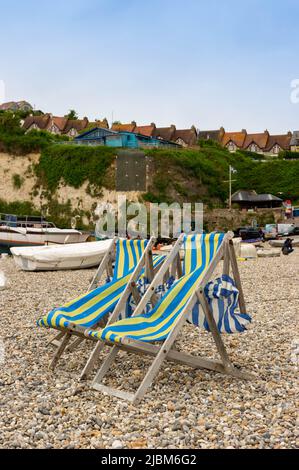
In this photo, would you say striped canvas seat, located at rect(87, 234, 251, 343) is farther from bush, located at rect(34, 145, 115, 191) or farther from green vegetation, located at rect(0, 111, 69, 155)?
green vegetation, located at rect(0, 111, 69, 155)

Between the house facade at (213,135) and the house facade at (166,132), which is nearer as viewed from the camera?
the house facade at (166,132)

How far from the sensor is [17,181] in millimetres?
52844

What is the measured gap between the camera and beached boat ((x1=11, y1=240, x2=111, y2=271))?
1777 centimetres

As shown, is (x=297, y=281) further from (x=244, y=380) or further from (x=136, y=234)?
(x=136, y=234)

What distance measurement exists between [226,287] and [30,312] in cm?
500

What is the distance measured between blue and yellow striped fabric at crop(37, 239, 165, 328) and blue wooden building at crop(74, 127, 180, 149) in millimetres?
46670

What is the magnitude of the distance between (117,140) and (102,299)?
4871 centimetres

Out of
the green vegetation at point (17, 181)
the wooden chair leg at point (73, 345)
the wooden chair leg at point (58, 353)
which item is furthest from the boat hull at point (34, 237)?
the wooden chair leg at point (58, 353)

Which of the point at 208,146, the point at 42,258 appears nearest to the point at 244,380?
the point at 42,258

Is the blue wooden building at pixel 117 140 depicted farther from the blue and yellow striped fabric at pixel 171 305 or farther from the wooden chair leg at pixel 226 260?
the wooden chair leg at pixel 226 260

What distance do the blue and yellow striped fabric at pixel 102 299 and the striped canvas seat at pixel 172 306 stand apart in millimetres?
523

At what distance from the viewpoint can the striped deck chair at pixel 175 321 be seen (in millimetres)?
4949

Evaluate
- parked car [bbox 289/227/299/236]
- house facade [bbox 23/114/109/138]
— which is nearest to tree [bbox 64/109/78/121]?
house facade [bbox 23/114/109/138]

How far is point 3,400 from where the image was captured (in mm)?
4926
